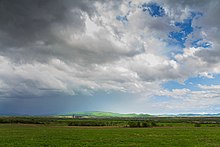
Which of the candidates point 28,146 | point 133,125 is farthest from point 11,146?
point 133,125

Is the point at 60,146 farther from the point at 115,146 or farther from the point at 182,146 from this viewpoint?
the point at 182,146

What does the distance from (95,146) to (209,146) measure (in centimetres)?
1693

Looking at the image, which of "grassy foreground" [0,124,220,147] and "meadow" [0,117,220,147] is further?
"meadow" [0,117,220,147]

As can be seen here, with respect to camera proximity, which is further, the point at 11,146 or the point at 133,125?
the point at 133,125

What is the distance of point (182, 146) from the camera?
119 ft

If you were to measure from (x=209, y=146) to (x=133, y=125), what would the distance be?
242 ft

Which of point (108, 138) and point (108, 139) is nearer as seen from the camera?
point (108, 139)

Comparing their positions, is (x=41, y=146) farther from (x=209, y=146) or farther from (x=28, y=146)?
(x=209, y=146)

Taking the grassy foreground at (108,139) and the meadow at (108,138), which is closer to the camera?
the grassy foreground at (108,139)

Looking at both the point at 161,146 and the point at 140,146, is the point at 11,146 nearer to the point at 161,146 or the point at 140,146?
the point at 140,146

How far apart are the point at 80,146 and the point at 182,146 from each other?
49.7 ft

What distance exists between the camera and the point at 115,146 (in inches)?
1406

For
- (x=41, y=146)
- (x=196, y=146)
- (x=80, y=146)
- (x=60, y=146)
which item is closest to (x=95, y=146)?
(x=80, y=146)

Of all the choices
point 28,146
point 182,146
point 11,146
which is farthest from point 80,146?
point 182,146
